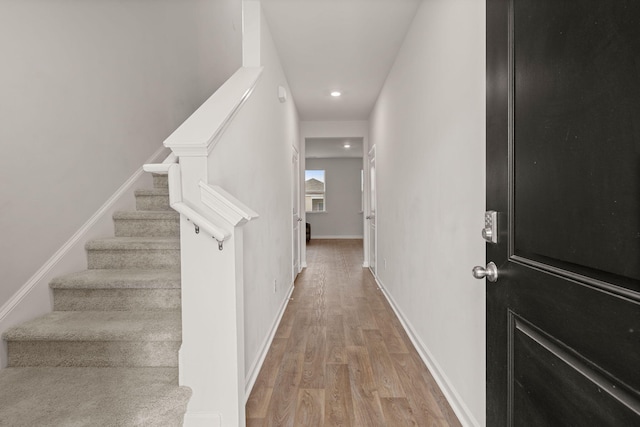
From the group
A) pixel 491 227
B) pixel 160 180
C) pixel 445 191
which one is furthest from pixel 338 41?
pixel 491 227

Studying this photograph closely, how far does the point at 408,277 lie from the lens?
281 cm

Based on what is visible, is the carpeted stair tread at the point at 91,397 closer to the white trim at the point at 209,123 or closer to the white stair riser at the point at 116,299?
the white stair riser at the point at 116,299

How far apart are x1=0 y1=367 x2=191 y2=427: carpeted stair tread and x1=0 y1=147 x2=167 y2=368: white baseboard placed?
0.26m

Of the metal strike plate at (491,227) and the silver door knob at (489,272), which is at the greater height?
the metal strike plate at (491,227)

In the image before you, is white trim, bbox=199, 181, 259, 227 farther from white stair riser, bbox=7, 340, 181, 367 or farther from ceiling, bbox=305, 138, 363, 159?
ceiling, bbox=305, 138, 363, 159

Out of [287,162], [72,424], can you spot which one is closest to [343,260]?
[287,162]

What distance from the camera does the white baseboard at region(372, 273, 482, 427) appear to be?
1571 mm

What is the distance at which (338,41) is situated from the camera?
118 inches

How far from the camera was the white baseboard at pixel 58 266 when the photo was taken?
64.2 inches

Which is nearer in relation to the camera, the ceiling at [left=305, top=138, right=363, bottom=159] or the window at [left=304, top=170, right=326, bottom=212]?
the ceiling at [left=305, top=138, right=363, bottom=159]

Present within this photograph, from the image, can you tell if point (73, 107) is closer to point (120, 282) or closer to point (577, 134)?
point (120, 282)

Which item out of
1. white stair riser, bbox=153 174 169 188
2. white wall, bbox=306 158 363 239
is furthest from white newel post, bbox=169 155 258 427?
white wall, bbox=306 158 363 239

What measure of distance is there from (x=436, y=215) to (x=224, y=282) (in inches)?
52.6

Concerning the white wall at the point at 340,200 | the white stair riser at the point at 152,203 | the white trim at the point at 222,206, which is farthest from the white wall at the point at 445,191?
the white wall at the point at 340,200
